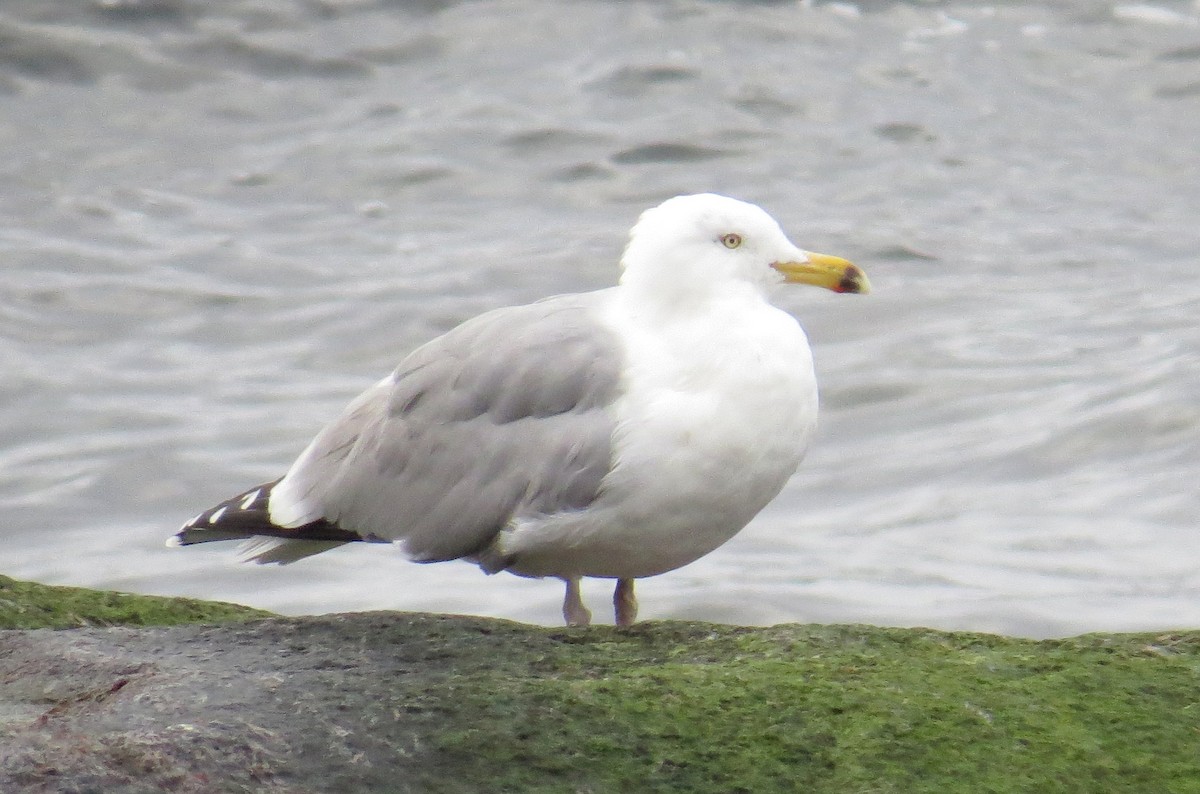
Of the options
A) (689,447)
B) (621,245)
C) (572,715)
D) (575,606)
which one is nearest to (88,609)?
(575,606)

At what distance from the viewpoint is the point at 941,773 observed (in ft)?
11.2

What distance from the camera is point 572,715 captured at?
3.55m

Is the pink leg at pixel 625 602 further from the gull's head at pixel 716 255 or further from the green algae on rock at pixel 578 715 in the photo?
the green algae on rock at pixel 578 715

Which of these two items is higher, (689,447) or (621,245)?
(621,245)

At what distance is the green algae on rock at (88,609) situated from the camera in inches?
181

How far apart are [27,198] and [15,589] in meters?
12.4

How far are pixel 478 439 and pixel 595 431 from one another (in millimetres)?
560

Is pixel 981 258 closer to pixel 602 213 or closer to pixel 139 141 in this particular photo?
pixel 602 213

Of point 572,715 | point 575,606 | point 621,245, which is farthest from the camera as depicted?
point 621,245

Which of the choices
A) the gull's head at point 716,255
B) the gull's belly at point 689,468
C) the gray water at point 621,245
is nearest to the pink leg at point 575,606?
the gull's belly at point 689,468

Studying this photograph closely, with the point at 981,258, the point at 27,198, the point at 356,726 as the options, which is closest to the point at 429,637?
the point at 356,726

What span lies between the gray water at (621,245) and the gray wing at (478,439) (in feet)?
12.0

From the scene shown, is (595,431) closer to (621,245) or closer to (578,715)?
(578,715)

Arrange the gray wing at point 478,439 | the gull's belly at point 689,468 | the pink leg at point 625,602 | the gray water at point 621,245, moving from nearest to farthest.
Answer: the gull's belly at point 689,468, the gray wing at point 478,439, the pink leg at point 625,602, the gray water at point 621,245
